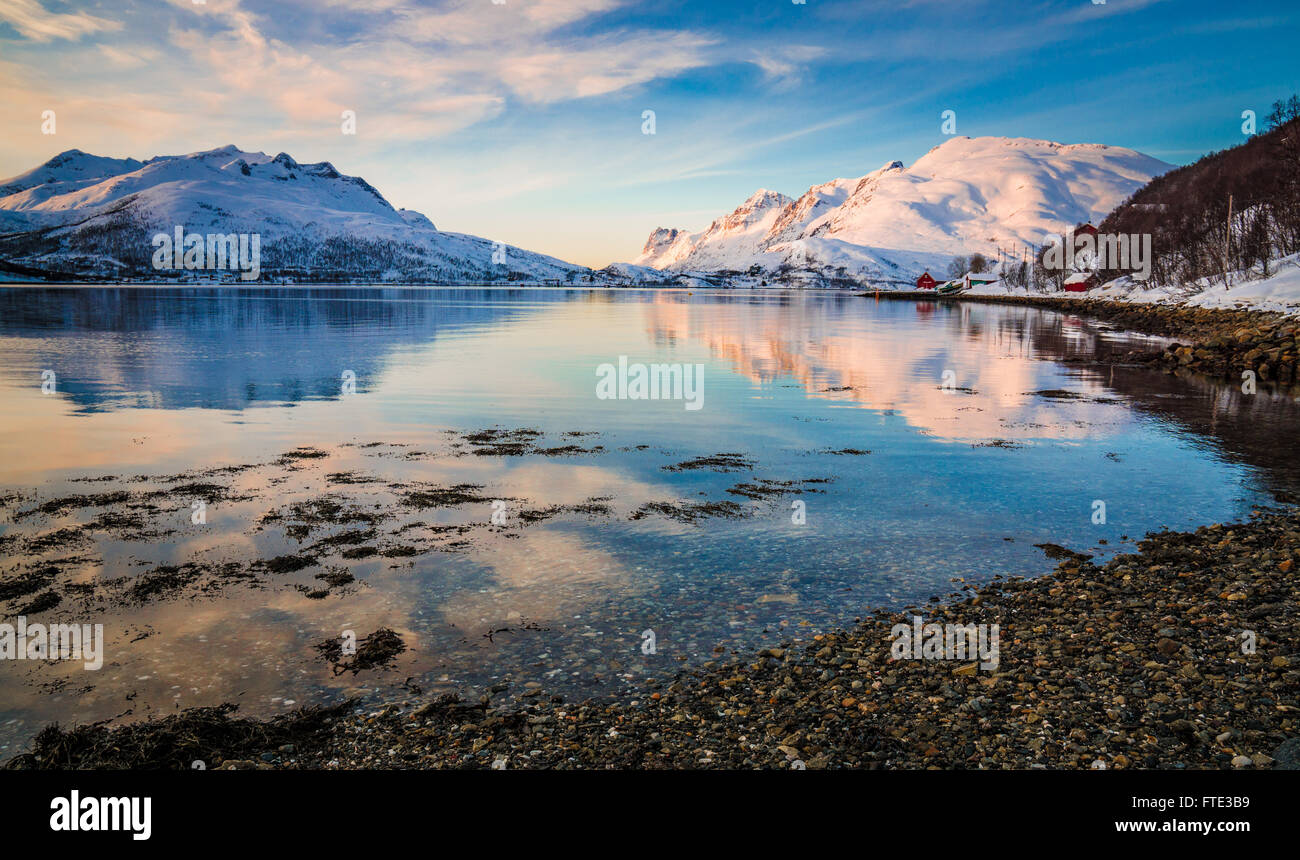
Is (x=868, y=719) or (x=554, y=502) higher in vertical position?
(x=554, y=502)

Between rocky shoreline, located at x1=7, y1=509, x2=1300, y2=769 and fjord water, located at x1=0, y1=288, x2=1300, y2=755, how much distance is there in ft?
2.11

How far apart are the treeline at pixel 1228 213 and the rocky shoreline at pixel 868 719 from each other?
9404 centimetres

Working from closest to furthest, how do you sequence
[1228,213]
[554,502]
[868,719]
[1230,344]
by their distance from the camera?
[868,719] → [554,502] → [1230,344] → [1228,213]

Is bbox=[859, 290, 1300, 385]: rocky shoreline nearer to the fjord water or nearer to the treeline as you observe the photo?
the fjord water

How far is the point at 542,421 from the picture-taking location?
2692cm

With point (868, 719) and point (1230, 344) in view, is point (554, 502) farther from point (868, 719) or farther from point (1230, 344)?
point (1230, 344)

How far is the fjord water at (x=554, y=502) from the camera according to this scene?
382 inches

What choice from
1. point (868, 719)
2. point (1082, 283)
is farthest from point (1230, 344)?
point (1082, 283)

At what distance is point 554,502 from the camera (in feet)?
55.0

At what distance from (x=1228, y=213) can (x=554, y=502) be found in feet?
379

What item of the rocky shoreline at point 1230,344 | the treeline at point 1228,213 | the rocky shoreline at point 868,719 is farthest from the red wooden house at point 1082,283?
the rocky shoreline at point 868,719

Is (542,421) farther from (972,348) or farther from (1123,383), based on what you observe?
(972,348)

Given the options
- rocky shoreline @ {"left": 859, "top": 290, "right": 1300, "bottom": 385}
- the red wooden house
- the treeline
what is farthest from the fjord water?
the red wooden house

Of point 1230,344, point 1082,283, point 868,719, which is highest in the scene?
point 1082,283
